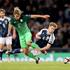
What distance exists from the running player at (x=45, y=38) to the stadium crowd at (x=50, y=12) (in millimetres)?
401

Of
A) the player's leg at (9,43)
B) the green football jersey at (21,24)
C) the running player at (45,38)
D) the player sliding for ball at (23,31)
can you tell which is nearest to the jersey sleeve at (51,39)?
the running player at (45,38)

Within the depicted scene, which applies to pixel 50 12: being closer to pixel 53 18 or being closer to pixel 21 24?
pixel 53 18

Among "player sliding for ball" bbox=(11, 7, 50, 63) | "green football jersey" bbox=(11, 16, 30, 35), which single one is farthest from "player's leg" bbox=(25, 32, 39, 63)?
"green football jersey" bbox=(11, 16, 30, 35)

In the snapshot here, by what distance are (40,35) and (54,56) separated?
2.56ft

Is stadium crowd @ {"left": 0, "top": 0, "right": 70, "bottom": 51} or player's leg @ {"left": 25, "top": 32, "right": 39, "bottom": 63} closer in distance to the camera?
player's leg @ {"left": 25, "top": 32, "right": 39, "bottom": 63}

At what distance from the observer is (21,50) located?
1363cm

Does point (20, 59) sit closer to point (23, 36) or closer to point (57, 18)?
point (23, 36)

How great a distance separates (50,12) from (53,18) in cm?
39

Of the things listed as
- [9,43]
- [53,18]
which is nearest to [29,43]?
[9,43]

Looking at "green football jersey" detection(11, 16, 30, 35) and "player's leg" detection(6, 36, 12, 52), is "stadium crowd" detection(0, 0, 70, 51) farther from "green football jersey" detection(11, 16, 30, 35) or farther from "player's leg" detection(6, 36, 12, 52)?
"green football jersey" detection(11, 16, 30, 35)

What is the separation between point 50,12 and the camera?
15.1 m

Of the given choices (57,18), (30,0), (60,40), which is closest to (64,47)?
(60,40)

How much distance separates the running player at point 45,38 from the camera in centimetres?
1348

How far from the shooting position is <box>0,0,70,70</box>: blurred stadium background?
45.2 ft
